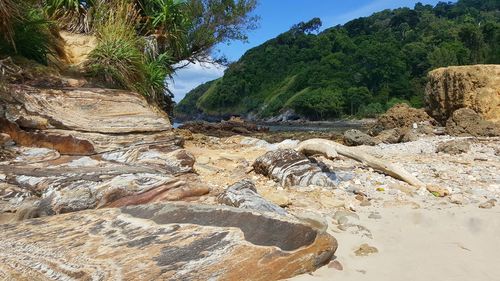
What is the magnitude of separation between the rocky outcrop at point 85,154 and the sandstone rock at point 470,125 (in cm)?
964

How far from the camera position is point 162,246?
9.37ft

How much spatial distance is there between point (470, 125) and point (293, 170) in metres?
8.98

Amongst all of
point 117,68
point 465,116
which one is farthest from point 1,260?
point 465,116

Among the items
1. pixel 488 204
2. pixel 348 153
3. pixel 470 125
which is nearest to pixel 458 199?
pixel 488 204

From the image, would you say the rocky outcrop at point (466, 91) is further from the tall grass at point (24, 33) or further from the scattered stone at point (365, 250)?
the tall grass at point (24, 33)

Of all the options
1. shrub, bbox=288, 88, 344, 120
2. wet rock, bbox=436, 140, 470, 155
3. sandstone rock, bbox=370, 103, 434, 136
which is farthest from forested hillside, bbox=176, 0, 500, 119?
wet rock, bbox=436, 140, 470, 155

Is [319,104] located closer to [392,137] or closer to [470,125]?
[470,125]

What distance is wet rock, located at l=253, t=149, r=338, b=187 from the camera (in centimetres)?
542

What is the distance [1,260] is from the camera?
8.44ft

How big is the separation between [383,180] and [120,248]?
381 centimetres

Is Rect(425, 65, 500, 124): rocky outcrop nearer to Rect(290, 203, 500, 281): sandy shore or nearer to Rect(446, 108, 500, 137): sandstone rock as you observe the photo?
Rect(446, 108, 500, 137): sandstone rock

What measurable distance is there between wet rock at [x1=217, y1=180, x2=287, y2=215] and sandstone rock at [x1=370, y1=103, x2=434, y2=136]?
1243 centimetres

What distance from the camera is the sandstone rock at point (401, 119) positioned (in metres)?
16.1

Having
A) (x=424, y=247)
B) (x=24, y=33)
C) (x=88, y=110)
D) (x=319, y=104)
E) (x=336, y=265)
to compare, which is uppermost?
(x=24, y=33)
